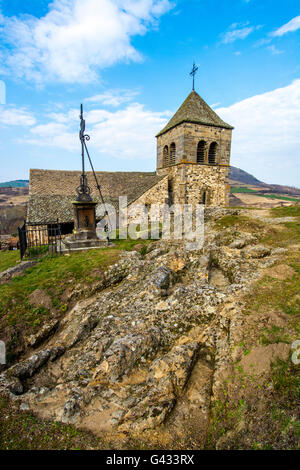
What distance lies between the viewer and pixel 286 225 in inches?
435

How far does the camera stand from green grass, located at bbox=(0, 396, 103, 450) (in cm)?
348

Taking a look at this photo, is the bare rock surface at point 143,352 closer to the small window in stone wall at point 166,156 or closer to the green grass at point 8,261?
the green grass at point 8,261

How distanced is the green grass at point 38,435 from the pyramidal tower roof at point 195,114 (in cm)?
1918

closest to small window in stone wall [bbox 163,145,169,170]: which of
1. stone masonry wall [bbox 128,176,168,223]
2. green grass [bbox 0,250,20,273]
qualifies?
stone masonry wall [bbox 128,176,168,223]

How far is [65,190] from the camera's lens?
22172 millimetres

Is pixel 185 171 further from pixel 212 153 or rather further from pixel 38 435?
pixel 38 435

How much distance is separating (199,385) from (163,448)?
1238 mm

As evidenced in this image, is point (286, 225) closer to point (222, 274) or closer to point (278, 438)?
point (222, 274)

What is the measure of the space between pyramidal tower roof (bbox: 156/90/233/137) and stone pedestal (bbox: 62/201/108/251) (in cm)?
1161

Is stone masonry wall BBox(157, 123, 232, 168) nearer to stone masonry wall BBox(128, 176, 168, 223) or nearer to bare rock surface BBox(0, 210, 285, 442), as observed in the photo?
stone masonry wall BBox(128, 176, 168, 223)

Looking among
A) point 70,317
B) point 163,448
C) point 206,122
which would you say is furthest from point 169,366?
point 206,122

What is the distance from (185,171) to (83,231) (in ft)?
35.1

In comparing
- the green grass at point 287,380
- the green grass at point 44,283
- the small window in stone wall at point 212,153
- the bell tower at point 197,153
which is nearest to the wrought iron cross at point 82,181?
the green grass at point 44,283

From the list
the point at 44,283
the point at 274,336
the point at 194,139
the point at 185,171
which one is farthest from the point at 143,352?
the point at 194,139
